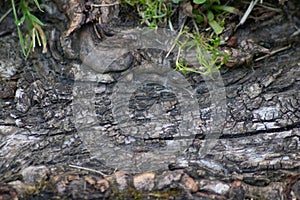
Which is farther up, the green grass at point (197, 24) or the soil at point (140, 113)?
the green grass at point (197, 24)

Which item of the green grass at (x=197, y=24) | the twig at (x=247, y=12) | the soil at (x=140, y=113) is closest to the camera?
the soil at (x=140, y=113)

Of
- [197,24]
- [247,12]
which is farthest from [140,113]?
[247,12]

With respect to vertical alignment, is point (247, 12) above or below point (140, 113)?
above

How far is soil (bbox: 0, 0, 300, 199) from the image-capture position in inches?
57.8

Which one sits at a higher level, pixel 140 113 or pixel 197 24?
pixel 197 24

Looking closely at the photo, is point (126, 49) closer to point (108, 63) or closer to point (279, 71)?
point (108, 63)

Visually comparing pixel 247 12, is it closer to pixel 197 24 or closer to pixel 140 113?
pixel 197 24

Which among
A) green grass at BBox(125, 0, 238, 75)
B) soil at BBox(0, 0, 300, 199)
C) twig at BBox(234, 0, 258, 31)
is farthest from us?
twig at BBox(234, 0, 258, 31)

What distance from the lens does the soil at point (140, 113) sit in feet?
4.82

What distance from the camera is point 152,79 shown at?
189 centimetres

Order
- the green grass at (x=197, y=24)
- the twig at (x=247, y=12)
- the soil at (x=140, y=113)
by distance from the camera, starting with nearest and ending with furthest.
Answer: the soil at (x=140, y=113), the green grass at (x=197, y=24), the twig at (x=247, y=12)

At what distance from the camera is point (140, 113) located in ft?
5.87

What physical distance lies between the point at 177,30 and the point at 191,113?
0.45 m

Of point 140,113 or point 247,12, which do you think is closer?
point 140,113
